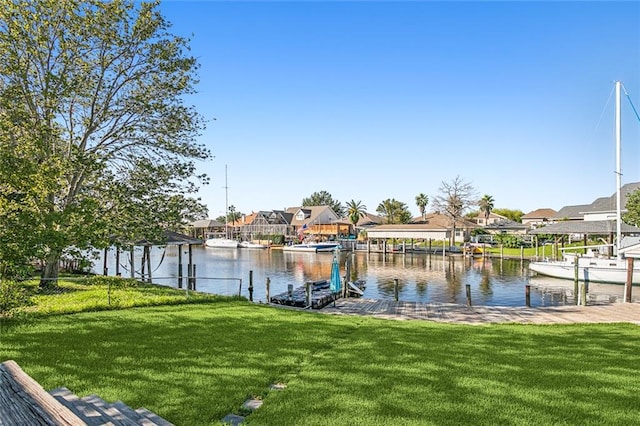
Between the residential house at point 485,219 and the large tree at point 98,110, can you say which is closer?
the large tree at point 98,110

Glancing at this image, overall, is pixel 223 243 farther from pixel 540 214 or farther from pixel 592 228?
pixel 540 214

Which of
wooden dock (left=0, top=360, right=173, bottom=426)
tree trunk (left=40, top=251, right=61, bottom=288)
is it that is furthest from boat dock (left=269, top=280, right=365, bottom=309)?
wooden dock (left=0, top=360, right=173, bottom=426)

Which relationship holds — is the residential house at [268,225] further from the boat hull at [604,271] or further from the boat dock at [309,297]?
the boat dock at [309,297]

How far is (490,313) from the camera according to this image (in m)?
16.3

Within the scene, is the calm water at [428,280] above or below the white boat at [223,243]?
below

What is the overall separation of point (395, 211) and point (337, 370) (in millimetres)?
94076

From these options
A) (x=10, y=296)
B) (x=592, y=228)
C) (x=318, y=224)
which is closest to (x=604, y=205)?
(x=592, y=228)

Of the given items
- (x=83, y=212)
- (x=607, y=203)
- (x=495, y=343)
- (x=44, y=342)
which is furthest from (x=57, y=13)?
(x=607, y=203)

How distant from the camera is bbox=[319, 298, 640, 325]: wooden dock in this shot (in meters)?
14.4

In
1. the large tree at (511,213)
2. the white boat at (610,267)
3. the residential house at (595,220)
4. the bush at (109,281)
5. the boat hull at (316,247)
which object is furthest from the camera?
the large tree at (511,213)

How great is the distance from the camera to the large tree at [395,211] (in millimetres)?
95438

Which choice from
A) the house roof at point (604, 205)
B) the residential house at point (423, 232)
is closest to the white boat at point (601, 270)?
the house roof at point (604, 205)

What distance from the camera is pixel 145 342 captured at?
8203 mm

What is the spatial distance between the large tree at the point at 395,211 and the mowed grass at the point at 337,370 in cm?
8559
